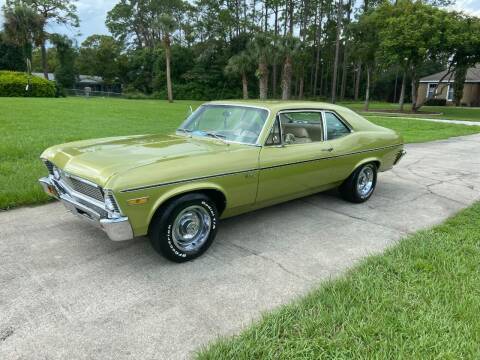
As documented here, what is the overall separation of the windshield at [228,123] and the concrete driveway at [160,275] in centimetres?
112

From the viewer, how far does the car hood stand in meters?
3.21

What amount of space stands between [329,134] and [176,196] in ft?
8.14

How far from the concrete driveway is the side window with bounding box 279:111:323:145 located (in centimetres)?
104

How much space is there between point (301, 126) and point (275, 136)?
79 centimetres

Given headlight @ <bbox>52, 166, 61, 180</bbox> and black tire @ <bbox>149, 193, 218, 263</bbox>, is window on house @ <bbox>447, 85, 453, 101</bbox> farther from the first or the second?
headlight @ <bbox>52, 166, 61, 180</bbox>

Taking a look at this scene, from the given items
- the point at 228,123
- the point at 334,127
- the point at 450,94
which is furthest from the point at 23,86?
the point at 450,94

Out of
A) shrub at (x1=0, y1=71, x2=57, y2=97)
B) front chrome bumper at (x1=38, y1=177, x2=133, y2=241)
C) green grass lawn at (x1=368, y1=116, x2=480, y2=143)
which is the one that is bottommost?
green grass lawn at (x1=368, y1=116, x2=480, y2=143)

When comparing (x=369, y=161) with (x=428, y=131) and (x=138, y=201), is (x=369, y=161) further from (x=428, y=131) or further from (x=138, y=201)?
(x=428, y=131)

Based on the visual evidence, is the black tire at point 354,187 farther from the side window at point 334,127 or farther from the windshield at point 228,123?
the windshield at point 228,123

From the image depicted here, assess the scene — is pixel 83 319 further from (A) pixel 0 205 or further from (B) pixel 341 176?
(B) pixel 341 176

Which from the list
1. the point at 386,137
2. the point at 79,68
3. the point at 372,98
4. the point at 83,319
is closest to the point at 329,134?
the point at 386,137

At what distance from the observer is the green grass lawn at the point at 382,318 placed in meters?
Answer: 2.34

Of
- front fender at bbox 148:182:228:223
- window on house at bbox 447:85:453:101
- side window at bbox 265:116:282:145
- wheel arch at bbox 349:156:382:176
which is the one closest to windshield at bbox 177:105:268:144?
side window at bbox 265:116:282:145

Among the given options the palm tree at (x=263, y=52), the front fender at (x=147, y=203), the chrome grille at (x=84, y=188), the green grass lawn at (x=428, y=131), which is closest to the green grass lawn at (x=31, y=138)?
the green grass lawn at (x=428, y=131)
